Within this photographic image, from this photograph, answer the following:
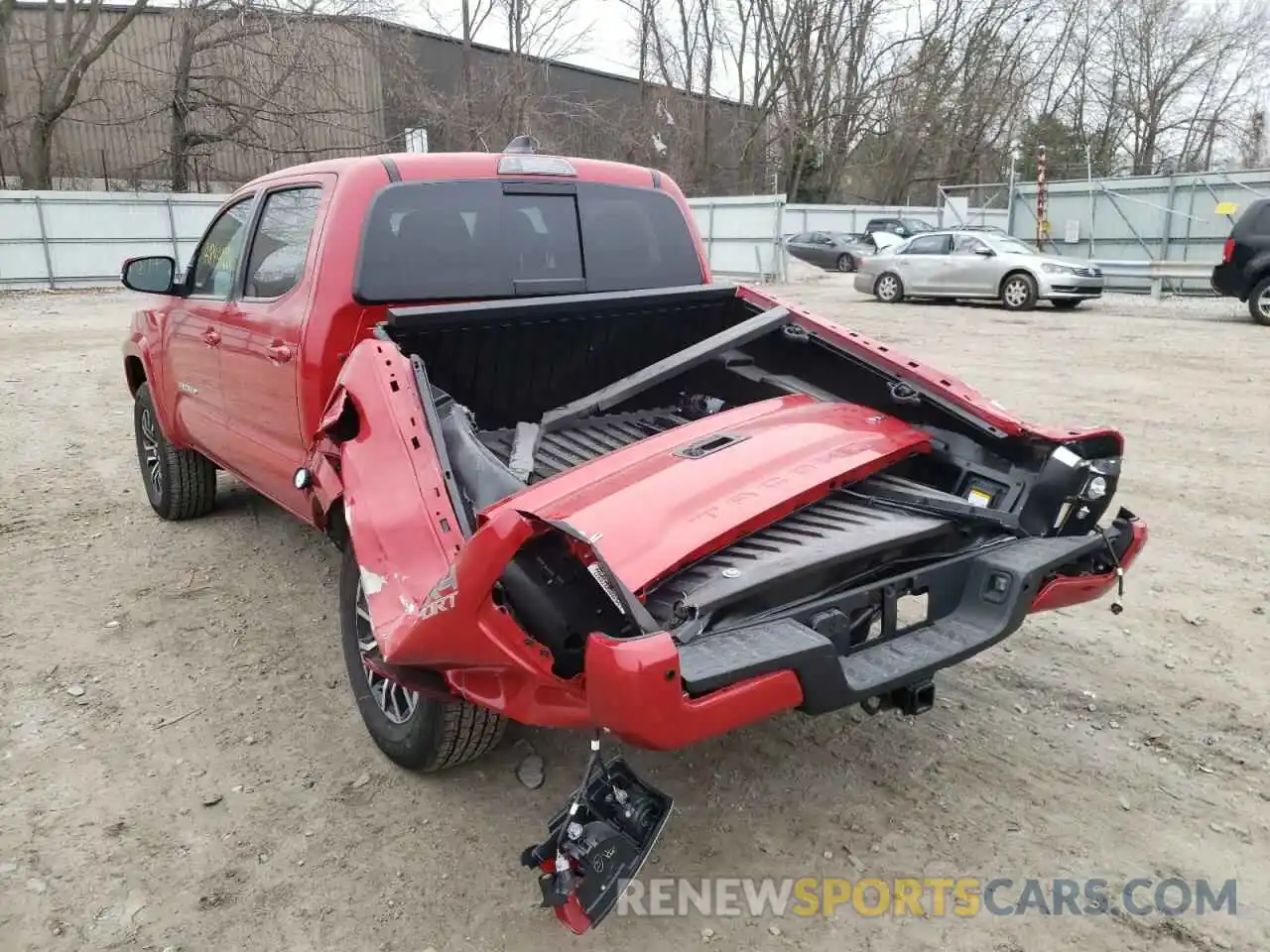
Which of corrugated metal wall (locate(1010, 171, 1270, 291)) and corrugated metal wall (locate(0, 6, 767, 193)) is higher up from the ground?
corrugated metal wall (locate(0, 6, 767, 193))

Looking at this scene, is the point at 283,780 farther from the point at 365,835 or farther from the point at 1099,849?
the point at 1099,849

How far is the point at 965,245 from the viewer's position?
1752 centimetres

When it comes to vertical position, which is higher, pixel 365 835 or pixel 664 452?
pixel 664 452

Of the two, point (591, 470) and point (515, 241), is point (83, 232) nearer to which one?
point (515, 241)

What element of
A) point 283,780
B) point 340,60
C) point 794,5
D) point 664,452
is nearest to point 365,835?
point 283,780

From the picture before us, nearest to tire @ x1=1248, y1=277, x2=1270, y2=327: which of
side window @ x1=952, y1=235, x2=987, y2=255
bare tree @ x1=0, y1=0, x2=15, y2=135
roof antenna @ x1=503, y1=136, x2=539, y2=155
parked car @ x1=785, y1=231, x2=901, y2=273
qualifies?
side window @ x1=952, y1=235, x2=987, y2=255

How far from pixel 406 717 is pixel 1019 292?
16.2 meters

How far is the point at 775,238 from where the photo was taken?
23.6 metres

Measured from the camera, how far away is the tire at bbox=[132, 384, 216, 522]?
5.43 metres

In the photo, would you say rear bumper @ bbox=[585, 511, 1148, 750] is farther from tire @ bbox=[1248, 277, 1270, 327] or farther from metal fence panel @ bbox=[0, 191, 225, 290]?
metal fence panel @ bbox=[0, 191, 225, 290]

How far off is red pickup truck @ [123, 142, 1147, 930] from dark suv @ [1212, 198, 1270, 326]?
498 inches

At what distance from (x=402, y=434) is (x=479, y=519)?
509 millimetres

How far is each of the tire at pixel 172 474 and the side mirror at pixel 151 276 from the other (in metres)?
0.90

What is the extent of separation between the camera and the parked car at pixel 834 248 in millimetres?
27906
